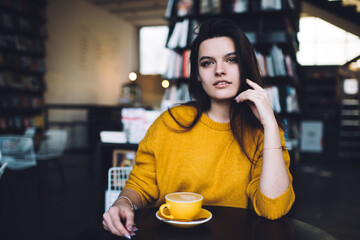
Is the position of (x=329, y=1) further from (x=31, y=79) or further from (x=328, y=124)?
(x=31, y=79)

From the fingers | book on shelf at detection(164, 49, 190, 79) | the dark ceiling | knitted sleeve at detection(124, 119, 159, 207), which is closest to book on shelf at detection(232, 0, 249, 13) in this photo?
book on shelf at detection(164, 49, 190, 79)

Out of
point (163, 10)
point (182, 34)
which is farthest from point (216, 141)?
point (163, 10)

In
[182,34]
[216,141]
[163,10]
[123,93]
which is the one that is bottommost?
[216,141]

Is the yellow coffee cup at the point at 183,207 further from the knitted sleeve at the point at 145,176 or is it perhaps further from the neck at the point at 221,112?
the neck at the point at 221,112

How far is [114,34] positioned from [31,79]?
3.53 m

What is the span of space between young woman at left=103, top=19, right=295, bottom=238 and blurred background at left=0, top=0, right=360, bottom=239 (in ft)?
1.79

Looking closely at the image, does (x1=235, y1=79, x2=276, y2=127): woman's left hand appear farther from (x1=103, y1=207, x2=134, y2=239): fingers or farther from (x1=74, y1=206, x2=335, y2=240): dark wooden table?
(x1=103, y1=207, x2=134, y2=239): fingers

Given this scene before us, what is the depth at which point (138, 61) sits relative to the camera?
9.63 m

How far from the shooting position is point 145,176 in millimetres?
1089

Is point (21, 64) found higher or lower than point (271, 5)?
lower

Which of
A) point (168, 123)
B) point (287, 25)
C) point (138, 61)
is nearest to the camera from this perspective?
point (168, 123)

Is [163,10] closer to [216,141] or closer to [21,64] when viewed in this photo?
[21,64]

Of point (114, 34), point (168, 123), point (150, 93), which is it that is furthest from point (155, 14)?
point (168, 123)

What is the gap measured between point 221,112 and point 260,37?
239 centimetres
